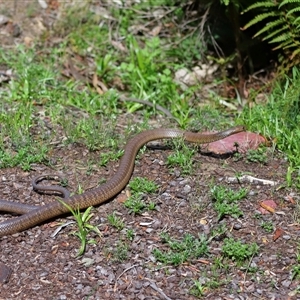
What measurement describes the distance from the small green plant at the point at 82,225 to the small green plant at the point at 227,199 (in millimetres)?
1128

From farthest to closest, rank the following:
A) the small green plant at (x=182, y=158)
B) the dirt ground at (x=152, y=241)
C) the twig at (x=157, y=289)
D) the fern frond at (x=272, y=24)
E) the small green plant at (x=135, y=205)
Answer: the fern frond at (x=272, y=24) → the small green plant at (x=182, y=158) → the small green plant at (x=135, y=205) → the dirt ground at (x=152, y=241) → the twig at (x=157, y=289)

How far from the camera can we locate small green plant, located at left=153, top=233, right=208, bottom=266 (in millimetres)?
5754

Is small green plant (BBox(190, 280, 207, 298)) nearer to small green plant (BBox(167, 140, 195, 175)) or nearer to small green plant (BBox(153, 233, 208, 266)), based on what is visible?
small green plant (BBox(153, 233, 208, 266))

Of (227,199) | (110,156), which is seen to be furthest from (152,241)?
(110,156)

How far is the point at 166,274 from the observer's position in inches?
223

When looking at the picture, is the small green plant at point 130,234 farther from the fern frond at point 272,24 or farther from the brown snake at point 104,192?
the fern frond at point 272,24

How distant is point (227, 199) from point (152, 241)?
2.87 feet

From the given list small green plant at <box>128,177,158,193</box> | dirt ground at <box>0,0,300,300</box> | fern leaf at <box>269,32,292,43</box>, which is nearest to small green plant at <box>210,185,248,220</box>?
dirt ground at <box>0,0,300,300</box>

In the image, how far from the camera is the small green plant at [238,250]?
5762 mm

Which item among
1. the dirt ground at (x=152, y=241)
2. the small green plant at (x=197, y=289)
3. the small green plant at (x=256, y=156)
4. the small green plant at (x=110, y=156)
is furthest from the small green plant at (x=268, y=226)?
the small green plant at (x=110, y=156)

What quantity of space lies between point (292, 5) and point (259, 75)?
5.03 ft

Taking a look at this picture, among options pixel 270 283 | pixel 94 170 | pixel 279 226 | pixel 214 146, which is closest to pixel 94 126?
pixel 94 170

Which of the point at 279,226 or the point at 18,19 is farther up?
the point at 18,19

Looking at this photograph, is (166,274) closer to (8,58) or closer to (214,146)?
(214,146)
